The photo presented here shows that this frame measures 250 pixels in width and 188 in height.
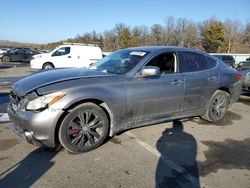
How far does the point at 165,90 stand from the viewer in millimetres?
4809

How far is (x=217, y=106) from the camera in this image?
6.06 metres

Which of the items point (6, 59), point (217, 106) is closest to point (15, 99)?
point (217, 106)

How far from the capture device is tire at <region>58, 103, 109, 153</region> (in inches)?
153

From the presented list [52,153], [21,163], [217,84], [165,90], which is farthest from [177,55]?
[21,163]

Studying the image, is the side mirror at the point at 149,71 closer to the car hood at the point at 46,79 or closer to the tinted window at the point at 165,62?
the tinted window at the point at 165,62

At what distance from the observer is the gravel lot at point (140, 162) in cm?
329

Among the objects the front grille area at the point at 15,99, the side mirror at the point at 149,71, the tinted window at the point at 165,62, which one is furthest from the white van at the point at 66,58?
the side mirror at the point at 149,71

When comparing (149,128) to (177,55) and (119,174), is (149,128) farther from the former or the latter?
(119,174)

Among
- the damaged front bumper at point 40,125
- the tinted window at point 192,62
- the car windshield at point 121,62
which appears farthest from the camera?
the tinted window at point 192,62

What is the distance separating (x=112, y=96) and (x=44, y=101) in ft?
3.46

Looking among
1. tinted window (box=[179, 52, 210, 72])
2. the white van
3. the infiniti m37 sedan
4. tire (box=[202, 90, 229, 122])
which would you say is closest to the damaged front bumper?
the infiniti m37 sedan

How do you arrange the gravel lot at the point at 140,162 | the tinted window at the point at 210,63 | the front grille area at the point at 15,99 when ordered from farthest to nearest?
the tinted window at the point at 210,63
the front grille area at the point at 15,99
the gravel lot at the point at 140,162

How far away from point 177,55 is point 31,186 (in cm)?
356

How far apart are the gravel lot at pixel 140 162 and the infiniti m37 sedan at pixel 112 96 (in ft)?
0.94
